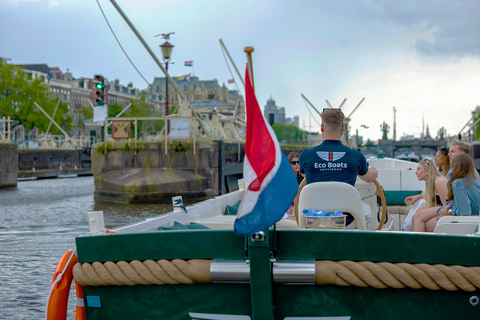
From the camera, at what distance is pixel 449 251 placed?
3168mm

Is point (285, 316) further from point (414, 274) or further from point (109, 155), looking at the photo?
point (109, 155)

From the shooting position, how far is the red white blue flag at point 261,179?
3102 millimetres

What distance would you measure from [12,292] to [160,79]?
12648 cm

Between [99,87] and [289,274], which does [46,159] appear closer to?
[99,87]

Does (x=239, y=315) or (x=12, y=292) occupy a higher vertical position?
(x=239, y=315)

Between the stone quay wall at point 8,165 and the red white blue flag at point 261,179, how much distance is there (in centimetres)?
2645

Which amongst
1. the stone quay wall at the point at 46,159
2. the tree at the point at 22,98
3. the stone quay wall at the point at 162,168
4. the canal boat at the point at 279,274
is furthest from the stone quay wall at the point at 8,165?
the canal boat at the point at 279,274

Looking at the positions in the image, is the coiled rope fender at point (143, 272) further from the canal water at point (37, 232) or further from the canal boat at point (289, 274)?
the canal water at point (37, 232)

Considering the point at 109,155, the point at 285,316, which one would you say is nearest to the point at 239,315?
the point at 285,316

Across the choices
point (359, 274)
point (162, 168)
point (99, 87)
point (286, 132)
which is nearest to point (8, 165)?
point (162, 168)

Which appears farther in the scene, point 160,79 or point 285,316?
point 160,79

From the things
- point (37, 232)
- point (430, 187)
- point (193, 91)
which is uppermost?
point (193, 91)

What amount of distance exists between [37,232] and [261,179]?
1156 cm

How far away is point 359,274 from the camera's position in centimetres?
320
